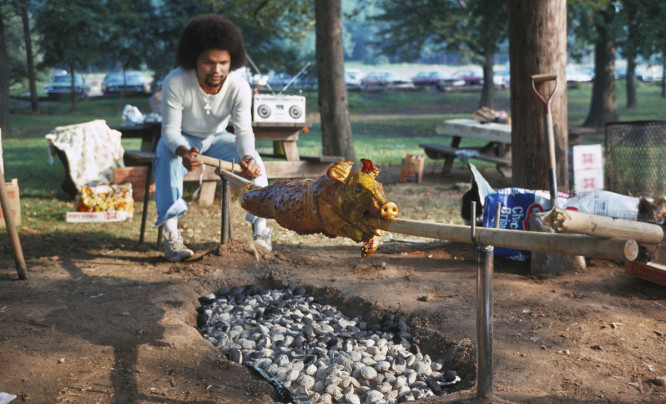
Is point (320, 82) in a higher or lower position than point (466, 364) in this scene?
higher

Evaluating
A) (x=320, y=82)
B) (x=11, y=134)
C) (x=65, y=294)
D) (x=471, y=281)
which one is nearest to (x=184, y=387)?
(x=65, y=294)

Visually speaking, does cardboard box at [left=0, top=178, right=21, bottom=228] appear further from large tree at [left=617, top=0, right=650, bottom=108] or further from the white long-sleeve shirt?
Answer: large tree at [left=617, top=0, right=650, bottom=108]

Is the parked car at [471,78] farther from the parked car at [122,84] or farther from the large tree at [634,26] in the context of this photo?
the large tree at [634,26]

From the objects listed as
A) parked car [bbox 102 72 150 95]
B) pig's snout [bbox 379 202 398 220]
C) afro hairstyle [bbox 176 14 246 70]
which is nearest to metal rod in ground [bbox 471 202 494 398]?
pig's snout [bbox 379 202 398 220]

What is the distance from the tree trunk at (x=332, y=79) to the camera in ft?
30.2

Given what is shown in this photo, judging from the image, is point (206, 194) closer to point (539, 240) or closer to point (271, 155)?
point (271, 155)

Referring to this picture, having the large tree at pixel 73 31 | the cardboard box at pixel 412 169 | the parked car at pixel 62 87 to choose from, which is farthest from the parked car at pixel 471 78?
the cardboard box at pixel 412 169

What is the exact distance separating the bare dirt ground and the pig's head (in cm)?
84

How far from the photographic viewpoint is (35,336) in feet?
11.8

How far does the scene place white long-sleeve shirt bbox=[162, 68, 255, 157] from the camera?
537cm

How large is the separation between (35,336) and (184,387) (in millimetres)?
1130

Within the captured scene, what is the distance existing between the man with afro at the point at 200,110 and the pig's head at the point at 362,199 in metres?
2.36

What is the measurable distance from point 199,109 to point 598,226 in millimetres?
4165

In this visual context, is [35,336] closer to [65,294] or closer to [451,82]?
[65,294]
